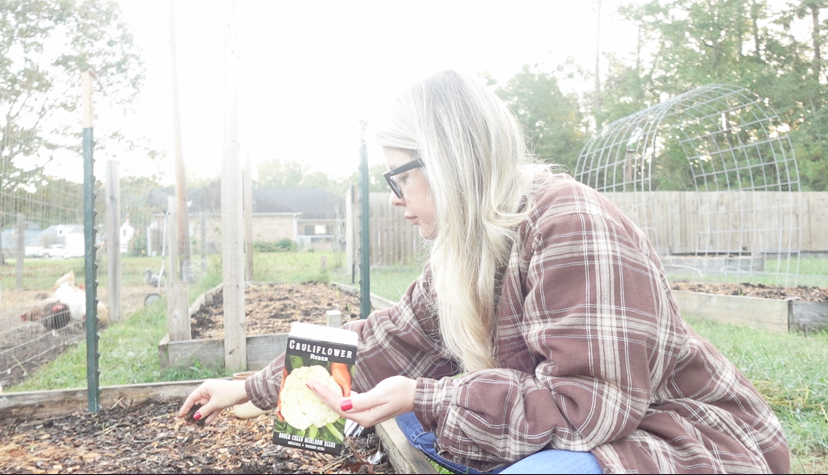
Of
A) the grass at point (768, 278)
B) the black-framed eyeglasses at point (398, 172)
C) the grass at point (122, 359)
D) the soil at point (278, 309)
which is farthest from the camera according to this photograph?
the grass at point (768, 278)

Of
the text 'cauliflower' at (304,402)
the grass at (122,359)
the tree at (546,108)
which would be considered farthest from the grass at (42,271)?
the tree at (546,108)

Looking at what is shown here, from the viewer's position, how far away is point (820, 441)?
5.83 ft

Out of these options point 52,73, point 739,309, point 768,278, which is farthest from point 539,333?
point 52,73

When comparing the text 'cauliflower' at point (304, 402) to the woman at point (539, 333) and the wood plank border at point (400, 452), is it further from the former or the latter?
the wood plank border at point (400, 452)

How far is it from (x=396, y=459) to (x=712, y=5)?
56.5ft

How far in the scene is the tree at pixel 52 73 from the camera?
430 centimetres

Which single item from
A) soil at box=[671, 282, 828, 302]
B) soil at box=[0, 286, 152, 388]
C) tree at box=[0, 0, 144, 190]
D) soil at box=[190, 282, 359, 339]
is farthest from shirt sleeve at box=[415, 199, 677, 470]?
soil at box=[671, 282, 828, 302]

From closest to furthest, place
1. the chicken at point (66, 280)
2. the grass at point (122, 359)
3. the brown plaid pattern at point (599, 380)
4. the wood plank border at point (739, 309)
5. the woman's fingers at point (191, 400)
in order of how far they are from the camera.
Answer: the brown plaid pattern at point (599, 380)
the woman's fingers at point (191, 400)
the grass at point (122, 359)
the wood plank border at point (739, 309)
the chicken at point (66, 280)

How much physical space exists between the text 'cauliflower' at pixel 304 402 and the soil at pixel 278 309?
219 cm

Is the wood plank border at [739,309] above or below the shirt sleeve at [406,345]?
below

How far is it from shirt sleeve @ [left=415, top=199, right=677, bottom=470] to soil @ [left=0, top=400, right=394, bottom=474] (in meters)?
0.66

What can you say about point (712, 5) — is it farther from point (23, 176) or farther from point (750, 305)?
point (23, 176)

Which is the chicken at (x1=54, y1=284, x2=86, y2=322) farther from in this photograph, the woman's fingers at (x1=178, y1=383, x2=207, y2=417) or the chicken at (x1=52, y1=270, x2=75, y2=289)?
the woman's fingers at (x1=178, y1=383, x2=207, y2=417)

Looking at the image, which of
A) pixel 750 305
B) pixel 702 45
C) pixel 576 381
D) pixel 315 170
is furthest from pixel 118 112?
pixel 315 170
